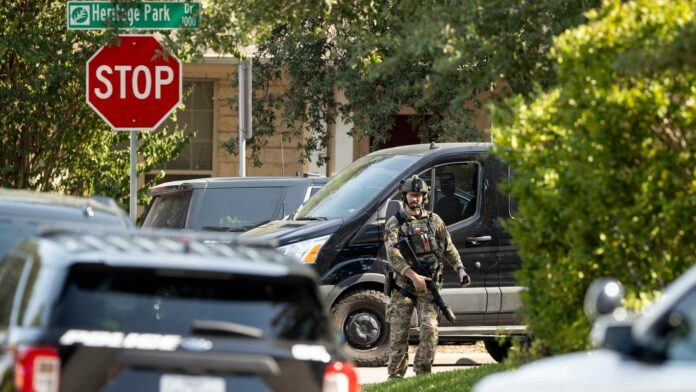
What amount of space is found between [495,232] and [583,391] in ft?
32.6

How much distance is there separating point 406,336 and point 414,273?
1.91ft

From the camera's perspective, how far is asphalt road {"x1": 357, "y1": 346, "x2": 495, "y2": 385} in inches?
556

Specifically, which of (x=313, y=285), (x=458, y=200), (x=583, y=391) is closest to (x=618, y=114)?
(x=313, y=285)

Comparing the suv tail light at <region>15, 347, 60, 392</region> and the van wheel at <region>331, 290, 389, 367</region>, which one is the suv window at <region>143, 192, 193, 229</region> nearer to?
the van wheel at <region>331, 290, 389, 367</region>

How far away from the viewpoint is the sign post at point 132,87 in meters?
13.9

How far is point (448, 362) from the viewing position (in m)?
16.2

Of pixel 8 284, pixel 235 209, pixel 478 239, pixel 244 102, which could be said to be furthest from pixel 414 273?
pixel 8 284

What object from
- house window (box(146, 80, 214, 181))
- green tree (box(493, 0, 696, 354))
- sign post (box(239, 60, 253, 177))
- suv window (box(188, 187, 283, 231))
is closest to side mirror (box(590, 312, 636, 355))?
green tree (box(493, 0, 696, 354))

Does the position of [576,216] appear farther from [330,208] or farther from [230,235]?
[230,235]

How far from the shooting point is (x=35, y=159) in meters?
19.9

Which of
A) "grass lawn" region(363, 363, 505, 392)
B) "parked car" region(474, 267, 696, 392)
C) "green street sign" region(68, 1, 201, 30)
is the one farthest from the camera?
"green street sign" region(68, 1, 201, 30)

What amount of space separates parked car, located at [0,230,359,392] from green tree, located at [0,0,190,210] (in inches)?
492

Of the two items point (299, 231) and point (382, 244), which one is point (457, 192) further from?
point (299, 231)

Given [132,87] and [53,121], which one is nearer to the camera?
[132,87]
